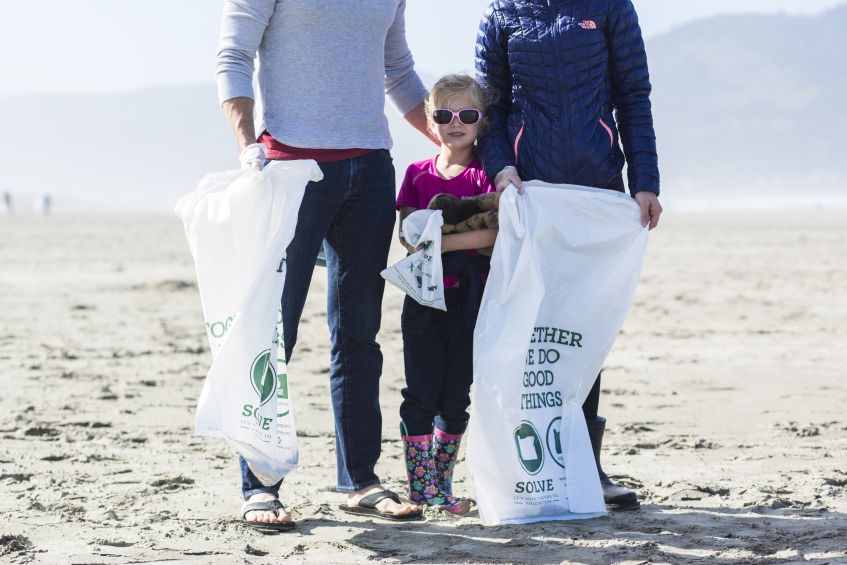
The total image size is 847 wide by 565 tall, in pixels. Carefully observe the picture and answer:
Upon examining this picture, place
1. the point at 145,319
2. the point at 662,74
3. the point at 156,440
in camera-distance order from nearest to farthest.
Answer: the point at 156,440, the point at 145,319, the point at 662,74

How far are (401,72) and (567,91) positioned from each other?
0.60 meters

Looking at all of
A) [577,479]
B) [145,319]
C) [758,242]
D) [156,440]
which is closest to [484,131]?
[577,479]

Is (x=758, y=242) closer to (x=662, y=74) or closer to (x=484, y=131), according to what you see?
(x=484, y=131)

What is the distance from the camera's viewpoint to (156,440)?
421 cm

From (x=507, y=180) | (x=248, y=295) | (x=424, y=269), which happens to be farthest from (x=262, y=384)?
(x=507, y=180)

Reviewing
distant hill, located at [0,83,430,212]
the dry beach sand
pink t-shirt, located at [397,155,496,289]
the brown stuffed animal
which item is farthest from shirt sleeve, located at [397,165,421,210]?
distant hill, located at [0,83,430,212]

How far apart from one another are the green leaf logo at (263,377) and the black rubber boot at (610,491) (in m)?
0.97

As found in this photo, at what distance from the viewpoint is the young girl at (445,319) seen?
3072mm

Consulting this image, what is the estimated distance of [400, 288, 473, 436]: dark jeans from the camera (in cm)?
310

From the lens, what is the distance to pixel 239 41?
290cm

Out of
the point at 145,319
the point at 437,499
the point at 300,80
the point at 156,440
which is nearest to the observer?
the point at 300,80

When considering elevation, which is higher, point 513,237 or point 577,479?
point 513,237

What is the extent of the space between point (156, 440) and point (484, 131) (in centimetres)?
195

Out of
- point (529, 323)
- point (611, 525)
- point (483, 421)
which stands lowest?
point (611, 525)
